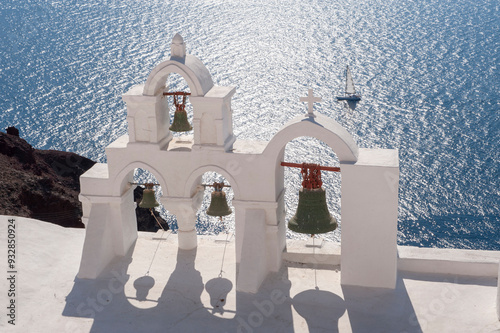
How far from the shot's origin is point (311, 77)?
68812 mm

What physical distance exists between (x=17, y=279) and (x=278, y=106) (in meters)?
45.8

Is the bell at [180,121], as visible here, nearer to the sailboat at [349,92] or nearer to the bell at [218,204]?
the bell at [218,204]

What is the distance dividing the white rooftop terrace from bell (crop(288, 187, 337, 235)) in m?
1.65

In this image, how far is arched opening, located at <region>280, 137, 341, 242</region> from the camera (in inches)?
1855

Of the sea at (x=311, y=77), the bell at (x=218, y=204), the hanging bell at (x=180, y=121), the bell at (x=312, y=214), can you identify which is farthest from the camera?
the sea at (x=311, y=77)

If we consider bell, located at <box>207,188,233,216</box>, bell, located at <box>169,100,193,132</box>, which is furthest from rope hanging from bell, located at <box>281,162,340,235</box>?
bell, located at <box>169,100,193,132</box>

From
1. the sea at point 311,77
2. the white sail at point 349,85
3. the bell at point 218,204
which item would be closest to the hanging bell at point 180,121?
the bell at point 218,204

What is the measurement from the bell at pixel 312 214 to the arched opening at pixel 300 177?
2822 centimetres

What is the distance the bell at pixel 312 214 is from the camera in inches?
653

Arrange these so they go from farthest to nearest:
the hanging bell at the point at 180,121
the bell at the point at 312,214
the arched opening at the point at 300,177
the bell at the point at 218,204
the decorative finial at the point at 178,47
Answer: the arched opening at the point at 300,177 → the hanging bell at the point at 180,121 → the bell at the point at 218,204 → the decorative finial at the point at 178,47 → the bell at the point at 312,214

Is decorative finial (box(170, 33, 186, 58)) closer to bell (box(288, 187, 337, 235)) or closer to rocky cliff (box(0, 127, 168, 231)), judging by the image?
bell (box(288, 187, 337, 235))

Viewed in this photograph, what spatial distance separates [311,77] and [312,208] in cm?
5316

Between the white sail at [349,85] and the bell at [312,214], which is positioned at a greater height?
the bell at [312,214]

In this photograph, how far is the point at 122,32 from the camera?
78812mm
